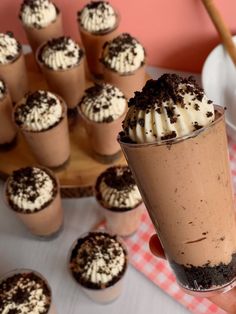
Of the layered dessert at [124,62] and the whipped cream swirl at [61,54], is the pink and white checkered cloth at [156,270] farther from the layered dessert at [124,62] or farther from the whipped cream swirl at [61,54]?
the whipped cream swirl at [61,54]

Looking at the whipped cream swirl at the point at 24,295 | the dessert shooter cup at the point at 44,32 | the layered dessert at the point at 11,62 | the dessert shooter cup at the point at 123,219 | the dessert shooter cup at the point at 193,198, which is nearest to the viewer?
the dessert shooter cup at the point at 193,198

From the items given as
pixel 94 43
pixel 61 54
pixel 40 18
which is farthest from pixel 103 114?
pixel 40 18

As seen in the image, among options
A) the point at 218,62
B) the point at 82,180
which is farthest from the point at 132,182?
the point at 218,62

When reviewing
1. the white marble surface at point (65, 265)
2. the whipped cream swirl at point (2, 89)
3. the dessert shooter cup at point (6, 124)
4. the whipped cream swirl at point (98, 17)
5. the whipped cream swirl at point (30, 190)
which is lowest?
the white marble surface at point (65, 265)

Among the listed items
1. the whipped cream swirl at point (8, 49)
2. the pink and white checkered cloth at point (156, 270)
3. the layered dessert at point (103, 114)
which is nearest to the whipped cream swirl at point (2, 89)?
the whipped cream swirl at point (8, 49)

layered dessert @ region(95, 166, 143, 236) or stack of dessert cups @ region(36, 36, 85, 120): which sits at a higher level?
stack of dessert cups @ region(36, 36, 85, 120)

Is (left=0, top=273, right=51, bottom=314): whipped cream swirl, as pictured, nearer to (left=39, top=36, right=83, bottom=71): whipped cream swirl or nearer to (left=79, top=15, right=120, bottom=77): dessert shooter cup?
(left=39, top=36, right=83, bottom=71): whipped cream swirl

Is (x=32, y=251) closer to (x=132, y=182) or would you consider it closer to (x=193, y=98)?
(x=132, y=182)

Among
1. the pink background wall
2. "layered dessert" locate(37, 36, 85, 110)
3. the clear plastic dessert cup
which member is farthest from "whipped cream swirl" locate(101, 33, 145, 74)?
the clear plastic dessert cup
